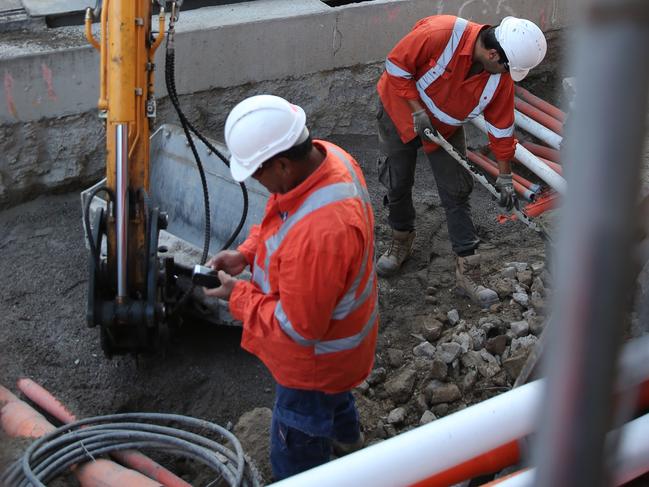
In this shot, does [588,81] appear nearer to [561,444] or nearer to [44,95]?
[561,444]

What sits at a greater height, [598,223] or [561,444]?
[598,223]

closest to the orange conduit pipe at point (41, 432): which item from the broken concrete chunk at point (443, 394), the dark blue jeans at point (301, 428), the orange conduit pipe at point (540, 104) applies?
the dark blue jeans at point (301, 428)

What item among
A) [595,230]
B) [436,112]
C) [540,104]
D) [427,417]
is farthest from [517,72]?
[595,230]

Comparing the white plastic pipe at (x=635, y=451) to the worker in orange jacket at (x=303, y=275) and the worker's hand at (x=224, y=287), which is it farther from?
the worker's hand at (x=224, y=287)

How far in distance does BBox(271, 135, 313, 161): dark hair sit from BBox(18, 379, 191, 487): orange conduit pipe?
5.62ft

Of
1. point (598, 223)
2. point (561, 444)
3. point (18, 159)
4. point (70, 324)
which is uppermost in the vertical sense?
point (598, 223)

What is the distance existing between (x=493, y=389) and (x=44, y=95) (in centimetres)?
399

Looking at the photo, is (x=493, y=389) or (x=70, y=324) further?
(x=70, y=324)

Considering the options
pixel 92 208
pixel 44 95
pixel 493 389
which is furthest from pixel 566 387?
pixel 44 95

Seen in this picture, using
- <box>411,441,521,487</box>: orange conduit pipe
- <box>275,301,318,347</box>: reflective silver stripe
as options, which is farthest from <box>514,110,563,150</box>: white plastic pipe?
<box>411,441,521,487</box>: orange conduit pipe

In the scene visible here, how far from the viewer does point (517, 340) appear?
5.18 metres

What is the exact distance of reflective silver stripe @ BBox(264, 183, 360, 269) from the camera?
3039mm

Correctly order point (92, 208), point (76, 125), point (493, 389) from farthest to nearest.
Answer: point (76, 125) < point (92, 208) < point (493, 389)

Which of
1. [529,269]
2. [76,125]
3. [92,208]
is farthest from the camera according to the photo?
[76,125]
